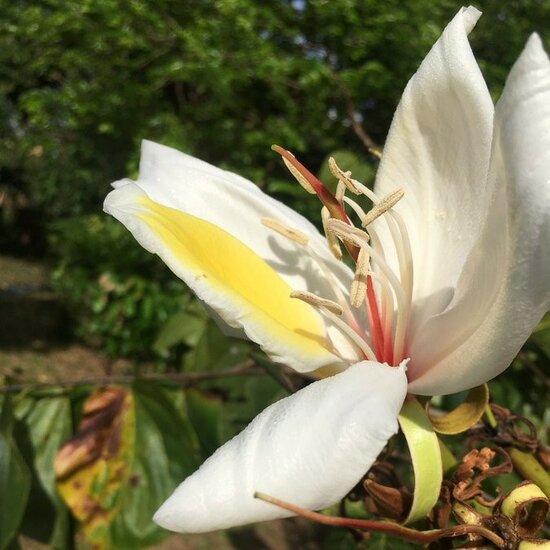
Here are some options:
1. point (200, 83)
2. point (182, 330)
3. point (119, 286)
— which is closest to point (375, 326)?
point (182, 330)

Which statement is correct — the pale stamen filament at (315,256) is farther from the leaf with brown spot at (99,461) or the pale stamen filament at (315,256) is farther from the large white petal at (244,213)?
the leaf with brown spot at (99,461)

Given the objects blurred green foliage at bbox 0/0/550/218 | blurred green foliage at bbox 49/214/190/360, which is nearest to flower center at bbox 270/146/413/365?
blurred green foliage at bbox 0/0/550/218

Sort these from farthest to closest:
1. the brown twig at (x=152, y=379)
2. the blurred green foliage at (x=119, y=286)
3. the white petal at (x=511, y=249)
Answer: the blurred green foliage at (x=119, y=286), the brown twig at (x=152, y=379), the white petal at (x=511, y=249)

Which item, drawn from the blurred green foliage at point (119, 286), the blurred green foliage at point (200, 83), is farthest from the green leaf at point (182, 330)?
the blurred green foliage at point (119, 286)

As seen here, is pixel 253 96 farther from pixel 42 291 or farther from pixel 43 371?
pixel 42 291

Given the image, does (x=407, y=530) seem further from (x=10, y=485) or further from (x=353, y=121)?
(x=353, y=121)

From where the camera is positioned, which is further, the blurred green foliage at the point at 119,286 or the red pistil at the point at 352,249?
the blurred green foliage at the point at 119,286

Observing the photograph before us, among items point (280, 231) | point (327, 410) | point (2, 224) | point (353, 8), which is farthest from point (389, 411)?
point (2, 224)

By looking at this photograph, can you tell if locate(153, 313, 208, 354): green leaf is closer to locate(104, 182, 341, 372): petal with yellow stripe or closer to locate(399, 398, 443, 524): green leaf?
locate(104, 182, 341, 372): petal with yellow stripe
